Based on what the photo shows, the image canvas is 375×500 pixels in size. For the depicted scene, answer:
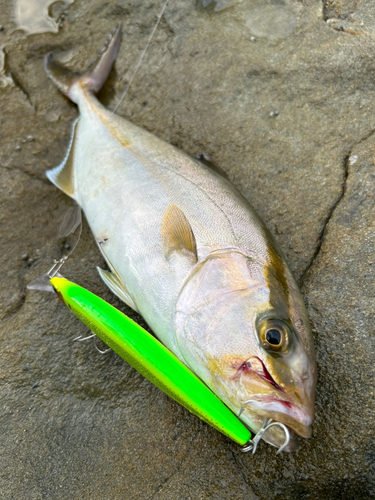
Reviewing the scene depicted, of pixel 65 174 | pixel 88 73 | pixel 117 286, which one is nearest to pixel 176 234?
pixel 117 286

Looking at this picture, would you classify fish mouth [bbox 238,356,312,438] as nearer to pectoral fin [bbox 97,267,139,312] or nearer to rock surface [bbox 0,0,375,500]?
rock surface [bbox 0,0,375,500]

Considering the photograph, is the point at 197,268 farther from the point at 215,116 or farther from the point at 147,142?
the point at 215,116

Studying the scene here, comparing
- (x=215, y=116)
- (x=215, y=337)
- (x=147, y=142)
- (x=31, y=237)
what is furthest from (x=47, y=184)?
(x=215, y=337)

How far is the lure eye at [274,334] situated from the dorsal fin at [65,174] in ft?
6.05

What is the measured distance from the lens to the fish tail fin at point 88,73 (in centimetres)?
340

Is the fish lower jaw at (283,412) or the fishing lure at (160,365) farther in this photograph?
the fishing lure at (160,365)

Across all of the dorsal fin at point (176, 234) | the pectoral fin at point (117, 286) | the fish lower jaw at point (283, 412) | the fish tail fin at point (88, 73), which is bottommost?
the fish lower jaw at point (283, 412)

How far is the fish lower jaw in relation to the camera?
1.80m

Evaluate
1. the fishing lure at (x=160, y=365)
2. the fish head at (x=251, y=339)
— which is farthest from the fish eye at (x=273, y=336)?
the fishing lure at (x=160, y=365)

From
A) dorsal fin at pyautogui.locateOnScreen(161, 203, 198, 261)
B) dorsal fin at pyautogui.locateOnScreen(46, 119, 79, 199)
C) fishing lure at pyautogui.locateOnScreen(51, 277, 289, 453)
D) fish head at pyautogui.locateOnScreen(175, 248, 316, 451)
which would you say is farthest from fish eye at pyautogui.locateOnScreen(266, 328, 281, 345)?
dorsal fin at pyautogui.locateOnScreen(46, 119, 79, 199)

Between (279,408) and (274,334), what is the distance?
329mm

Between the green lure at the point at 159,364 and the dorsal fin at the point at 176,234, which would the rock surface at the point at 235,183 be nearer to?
the green lure at the point at 159,364

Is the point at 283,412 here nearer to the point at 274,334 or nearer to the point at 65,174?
the point at 274,334

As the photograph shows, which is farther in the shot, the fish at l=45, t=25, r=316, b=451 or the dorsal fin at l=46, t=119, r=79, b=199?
the dorsal fin at l=46, t=119, r=79, b=199
